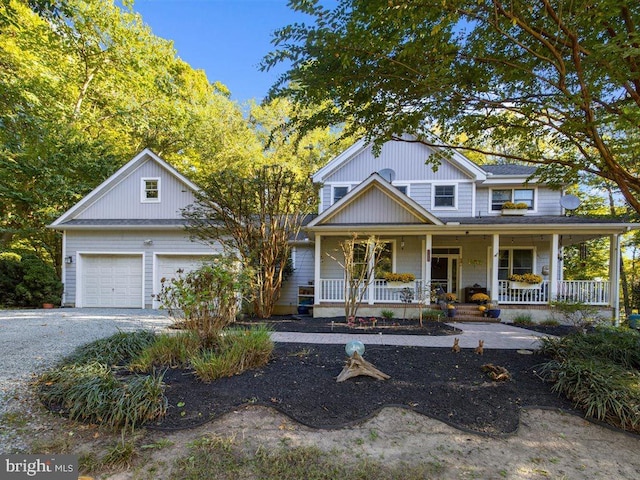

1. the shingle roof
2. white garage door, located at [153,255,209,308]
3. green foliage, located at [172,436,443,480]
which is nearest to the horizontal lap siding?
white garage door, located at [153,255,209,308]

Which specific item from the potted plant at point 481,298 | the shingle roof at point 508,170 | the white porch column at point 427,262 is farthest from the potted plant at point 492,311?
the shingle roof at point 508,170

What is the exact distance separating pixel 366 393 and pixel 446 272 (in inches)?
383

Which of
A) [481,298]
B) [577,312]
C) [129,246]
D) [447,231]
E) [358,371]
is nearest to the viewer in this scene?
[358,371]

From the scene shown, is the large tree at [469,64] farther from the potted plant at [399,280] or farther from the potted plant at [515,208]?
the potted plant at [515,208]

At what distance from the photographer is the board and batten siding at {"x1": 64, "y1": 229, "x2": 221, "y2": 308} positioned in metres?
11.7

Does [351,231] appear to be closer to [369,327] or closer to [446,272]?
[369,327]

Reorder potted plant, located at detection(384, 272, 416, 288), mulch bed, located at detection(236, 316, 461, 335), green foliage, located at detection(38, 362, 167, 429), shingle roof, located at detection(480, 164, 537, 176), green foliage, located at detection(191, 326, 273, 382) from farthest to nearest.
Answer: shingle roof, located at detection(480, 164, 537, 176) < potted plant, located at detection(384, 272, 416, 288) < mulch bed, located at detection(236, 316, 461, 335) < green foliage, located at detection(191, 326, 273, 382) < green foliage, located at detection(38, 362, 167, 429)

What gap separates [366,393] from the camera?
12.3 feet

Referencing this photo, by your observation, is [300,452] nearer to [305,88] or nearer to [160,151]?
[305,88]

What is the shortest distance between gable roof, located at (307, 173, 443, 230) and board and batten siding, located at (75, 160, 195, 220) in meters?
5.86

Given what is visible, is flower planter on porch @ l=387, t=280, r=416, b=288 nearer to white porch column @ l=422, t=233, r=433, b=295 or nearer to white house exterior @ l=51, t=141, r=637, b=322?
white house exterior @ l=51, t=141, r=637, b=322

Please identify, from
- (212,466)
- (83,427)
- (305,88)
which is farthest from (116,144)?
(212,466)

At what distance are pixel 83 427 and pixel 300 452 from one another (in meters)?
2.26

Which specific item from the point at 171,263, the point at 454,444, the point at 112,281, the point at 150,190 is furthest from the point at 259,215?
the point at 454,444
